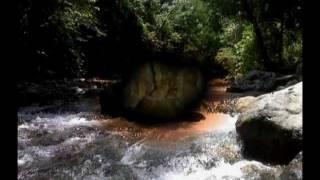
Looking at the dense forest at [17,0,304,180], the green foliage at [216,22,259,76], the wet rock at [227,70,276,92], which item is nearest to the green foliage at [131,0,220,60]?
the green foliage at [216,22,259,76]

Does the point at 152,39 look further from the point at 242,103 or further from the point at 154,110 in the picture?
the point at 154,110

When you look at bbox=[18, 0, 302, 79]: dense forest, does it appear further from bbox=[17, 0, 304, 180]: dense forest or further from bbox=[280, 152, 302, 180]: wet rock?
bbox=[280, 152, 302, 180]: wet rock

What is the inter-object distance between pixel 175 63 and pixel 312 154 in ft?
35.7

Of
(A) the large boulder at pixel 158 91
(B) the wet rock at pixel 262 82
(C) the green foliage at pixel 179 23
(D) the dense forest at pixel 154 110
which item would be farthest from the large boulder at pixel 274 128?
(C) the green foliage at pixel 179 23

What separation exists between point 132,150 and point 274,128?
8.67ft

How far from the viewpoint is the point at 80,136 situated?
1002 cm

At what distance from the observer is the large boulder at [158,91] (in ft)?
37.9

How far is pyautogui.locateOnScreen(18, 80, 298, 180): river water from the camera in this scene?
290 inches

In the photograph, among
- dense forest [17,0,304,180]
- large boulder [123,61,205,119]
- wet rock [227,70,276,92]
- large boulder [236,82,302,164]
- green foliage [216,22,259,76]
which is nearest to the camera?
large boulder [236,82,302,164]

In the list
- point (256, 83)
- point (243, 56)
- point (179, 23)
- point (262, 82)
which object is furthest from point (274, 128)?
point (179, 23)

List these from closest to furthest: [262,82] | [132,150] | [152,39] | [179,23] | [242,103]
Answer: [132,150], [242,103], [262,82], [152,39], [179,23]

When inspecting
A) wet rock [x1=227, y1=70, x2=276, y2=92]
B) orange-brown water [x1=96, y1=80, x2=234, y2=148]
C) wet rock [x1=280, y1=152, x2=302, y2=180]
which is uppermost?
wet rock [x1=227, y1=70, x2=276, y2=92]

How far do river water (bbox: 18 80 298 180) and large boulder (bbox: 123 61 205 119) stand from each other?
520 mm

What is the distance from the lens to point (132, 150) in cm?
867
